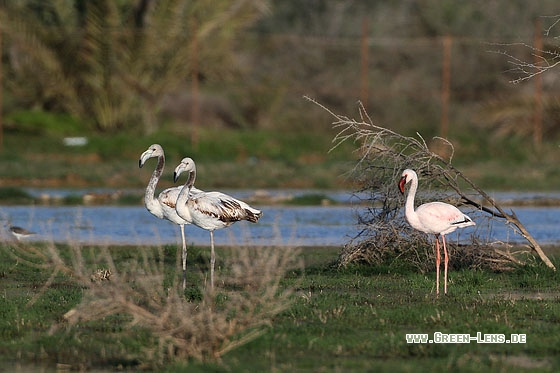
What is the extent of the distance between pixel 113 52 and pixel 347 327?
21.8 meters

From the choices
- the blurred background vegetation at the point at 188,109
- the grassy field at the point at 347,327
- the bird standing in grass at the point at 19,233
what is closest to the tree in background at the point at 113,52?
the blurred background vegetation at the point at 188,109

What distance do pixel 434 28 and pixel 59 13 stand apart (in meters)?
17.3

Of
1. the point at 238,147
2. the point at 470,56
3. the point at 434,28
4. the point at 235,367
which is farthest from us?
the point at 434,28

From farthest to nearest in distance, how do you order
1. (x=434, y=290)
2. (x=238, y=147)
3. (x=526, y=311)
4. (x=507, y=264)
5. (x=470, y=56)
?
(x=470, y=56), (x=238, y=147), (x=507, y=264), (x=434, y=290), (x=526, y=311)

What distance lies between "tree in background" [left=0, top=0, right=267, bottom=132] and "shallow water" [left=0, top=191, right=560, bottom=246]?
30.5 ft

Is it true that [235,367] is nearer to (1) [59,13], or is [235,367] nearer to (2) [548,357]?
(2) [548,357]

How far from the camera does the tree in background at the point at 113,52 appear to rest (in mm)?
30844

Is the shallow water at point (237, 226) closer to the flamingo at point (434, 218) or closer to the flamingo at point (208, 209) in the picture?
the flamingo at point (208, 209)

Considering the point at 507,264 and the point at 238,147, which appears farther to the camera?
the point at 238,147

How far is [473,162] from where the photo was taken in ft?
97.1

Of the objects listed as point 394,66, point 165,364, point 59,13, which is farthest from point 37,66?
point 165,364

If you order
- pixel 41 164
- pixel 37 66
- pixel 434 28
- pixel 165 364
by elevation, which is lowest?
pixel 165 364

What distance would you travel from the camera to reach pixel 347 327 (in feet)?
33.2

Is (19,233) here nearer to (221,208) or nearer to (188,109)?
(221,208)
